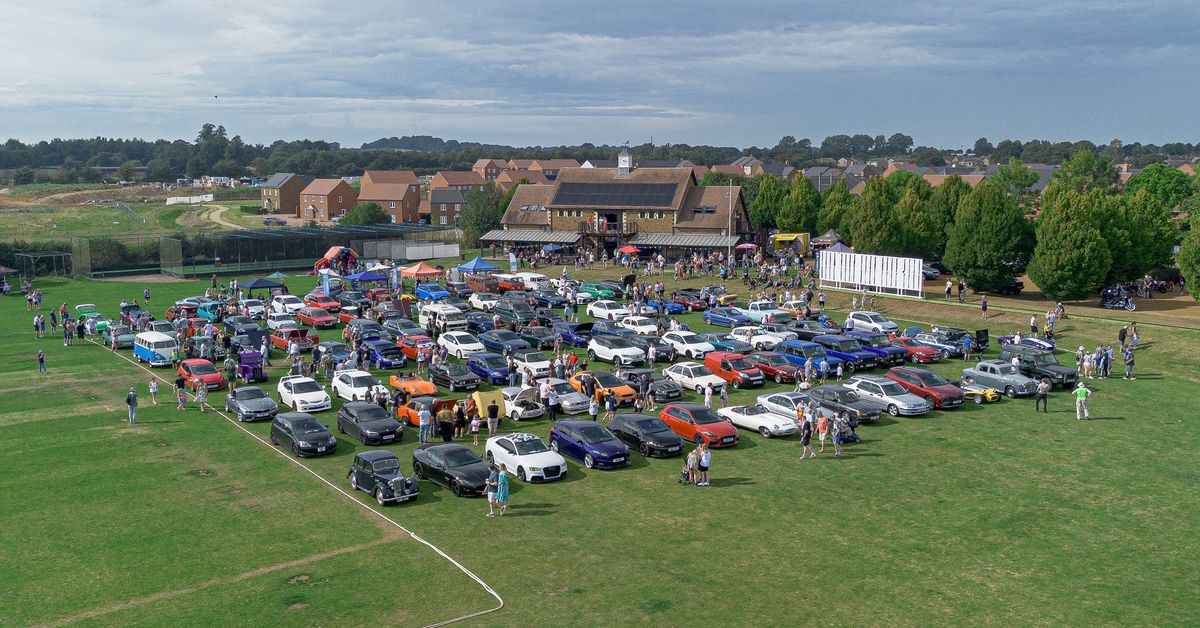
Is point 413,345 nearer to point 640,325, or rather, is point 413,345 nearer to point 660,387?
point 640,325

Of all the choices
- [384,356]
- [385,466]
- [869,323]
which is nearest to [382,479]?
[385,466]

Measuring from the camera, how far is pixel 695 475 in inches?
958

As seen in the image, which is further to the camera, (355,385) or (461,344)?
(461,344)

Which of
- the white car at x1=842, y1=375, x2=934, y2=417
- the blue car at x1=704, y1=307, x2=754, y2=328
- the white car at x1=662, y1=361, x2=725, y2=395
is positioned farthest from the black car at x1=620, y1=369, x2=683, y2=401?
the blue car at x1=704, y1=307, x2=754, y2=328

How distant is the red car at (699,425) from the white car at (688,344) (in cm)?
1154

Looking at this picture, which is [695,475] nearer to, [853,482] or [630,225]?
[853,482]

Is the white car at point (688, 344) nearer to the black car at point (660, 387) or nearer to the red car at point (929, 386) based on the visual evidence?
the black car at point (660, 387)

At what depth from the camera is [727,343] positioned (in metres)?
42.2

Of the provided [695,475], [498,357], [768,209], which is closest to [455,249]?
[768,209]

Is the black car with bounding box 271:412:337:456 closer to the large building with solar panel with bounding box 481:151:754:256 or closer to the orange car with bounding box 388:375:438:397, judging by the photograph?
the orange car with bounding box 388:375:438:397

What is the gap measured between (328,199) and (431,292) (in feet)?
300

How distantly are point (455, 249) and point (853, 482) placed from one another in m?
70.8

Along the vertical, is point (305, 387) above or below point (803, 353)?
below

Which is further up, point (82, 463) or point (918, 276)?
point (918, 276)
